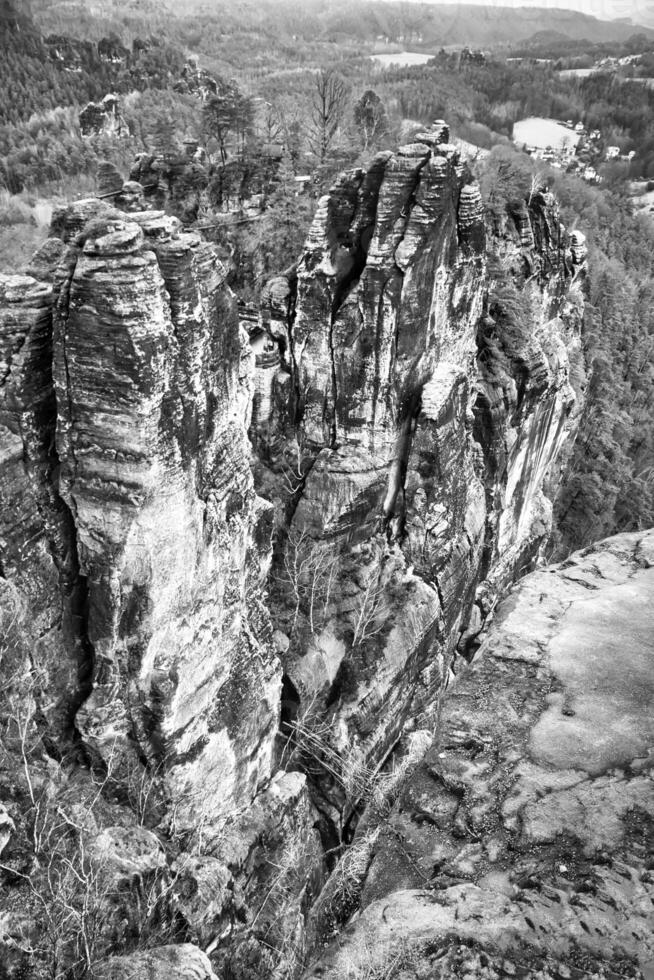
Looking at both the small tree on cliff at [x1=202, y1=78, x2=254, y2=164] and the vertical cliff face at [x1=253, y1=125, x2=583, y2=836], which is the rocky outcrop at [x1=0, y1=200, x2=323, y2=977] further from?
the small tree on cliff at [x1=202, y1=78, x2=254, y2=164]

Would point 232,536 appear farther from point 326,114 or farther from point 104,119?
point 104,119

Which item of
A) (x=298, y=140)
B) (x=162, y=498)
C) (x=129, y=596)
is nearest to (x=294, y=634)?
(x=129, y=596)

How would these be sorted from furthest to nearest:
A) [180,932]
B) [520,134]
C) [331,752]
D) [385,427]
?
[520,134], [385,427], [331,752], [180,932]

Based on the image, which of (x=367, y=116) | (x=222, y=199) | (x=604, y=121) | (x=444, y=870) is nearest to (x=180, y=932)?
(x=444, y=870)

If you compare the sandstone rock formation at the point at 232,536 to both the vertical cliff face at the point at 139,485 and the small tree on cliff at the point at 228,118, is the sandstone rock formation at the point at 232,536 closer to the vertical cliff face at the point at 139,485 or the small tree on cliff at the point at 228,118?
the vertical cliff face at the point at 139,485

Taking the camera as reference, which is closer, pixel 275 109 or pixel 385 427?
pixel 385 427

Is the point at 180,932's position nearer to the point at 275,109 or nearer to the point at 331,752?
the point at 331,752
